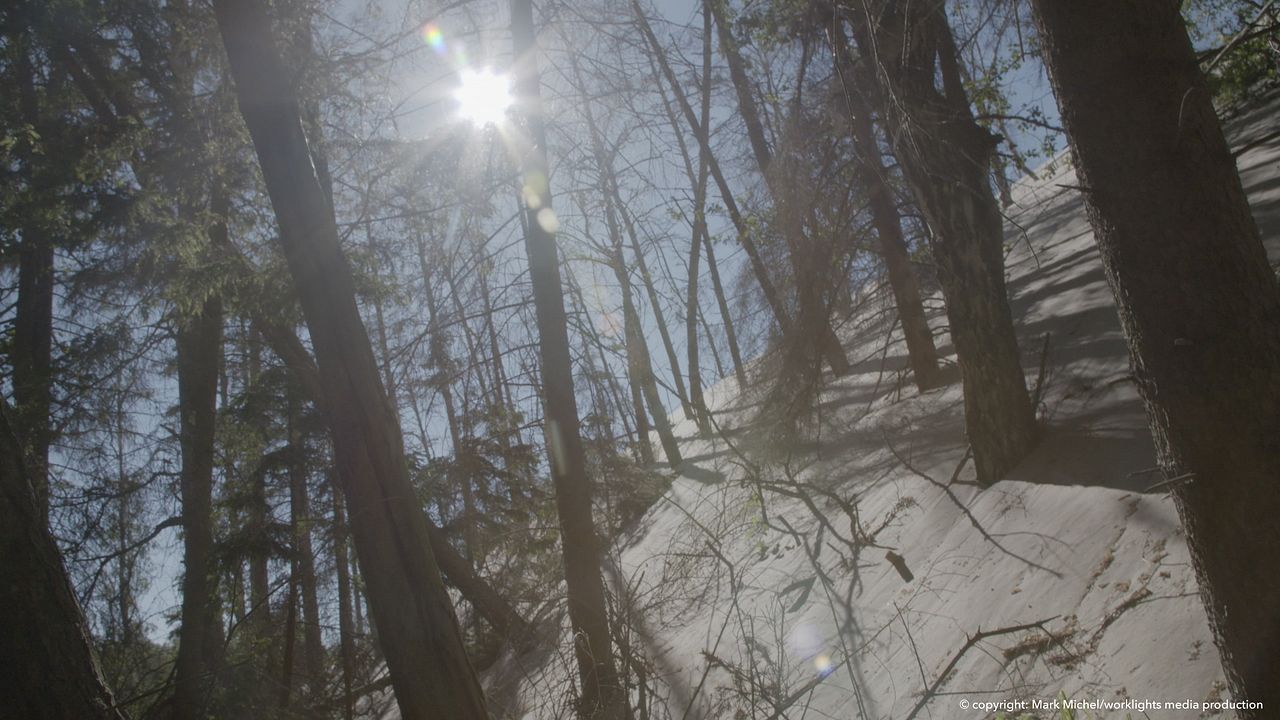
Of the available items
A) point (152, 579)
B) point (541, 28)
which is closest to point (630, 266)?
point (541, 28)

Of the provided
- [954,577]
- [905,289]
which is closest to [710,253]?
[905,289]

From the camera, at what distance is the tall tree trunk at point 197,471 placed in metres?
10.1

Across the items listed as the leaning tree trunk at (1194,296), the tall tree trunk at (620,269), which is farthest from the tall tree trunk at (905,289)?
the leaning tree trunk at (1194,296)

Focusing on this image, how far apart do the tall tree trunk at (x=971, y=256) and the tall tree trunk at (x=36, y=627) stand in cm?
535

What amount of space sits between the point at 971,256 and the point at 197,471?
395 inches

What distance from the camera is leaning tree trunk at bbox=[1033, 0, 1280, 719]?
2902 mm

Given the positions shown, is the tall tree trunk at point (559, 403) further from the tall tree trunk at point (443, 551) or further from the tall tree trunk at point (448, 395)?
the tall tree trunk at point (443, 551)

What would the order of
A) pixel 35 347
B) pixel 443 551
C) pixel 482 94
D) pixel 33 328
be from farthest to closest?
pixel 33 328
pixel 35 347
pixel 443 551
pixel 482 94

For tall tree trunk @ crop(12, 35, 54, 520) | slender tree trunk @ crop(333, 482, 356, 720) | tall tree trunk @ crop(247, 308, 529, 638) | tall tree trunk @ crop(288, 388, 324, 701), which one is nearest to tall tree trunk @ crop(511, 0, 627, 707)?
slender tree trunk @ crop(333, 482, 356, 720)

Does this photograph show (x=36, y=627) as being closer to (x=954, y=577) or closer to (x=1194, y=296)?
(x=1194, y=296)

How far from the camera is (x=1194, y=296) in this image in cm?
294

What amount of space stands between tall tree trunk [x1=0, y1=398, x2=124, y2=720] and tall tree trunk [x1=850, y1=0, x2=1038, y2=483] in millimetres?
5353

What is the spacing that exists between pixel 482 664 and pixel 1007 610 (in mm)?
8177

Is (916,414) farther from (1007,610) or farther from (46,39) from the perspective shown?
(46,39)
